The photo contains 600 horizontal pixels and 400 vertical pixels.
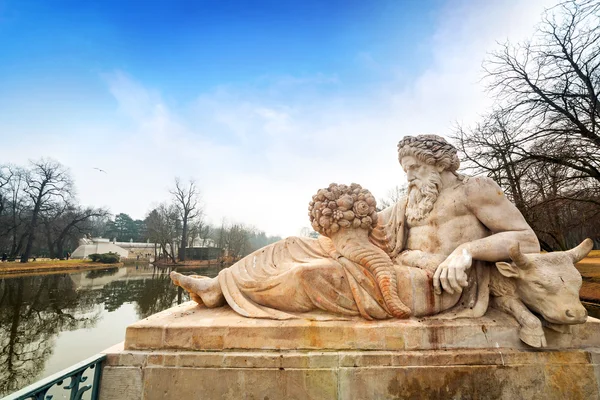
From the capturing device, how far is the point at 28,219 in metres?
32.3

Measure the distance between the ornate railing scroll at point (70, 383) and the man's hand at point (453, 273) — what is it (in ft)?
8.40

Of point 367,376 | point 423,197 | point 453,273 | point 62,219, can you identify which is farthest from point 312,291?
point 62,219

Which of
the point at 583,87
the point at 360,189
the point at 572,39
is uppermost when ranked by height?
the point at 572,39

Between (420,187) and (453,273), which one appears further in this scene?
(420,187)

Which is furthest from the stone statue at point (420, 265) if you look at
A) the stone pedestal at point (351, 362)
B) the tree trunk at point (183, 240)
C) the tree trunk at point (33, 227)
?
the tree trunk at point (183, 240)

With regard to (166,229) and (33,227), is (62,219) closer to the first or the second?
(33,227)

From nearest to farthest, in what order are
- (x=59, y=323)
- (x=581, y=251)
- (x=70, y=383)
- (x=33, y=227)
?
(x=70, y=383) < (x=581, y=251) < (x=59, y=323) < (x=33, y=227)

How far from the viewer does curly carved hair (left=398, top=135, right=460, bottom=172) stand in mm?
2850

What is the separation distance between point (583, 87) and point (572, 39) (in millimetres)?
1619

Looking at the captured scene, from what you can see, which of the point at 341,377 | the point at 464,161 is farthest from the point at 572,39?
the point at 341,377

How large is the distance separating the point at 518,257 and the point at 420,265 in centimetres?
72

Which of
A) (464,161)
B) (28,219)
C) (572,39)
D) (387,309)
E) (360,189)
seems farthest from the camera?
(28,219)

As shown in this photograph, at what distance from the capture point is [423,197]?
2.83 meters

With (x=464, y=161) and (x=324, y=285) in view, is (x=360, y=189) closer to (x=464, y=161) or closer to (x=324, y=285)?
(x=324, y=285)
